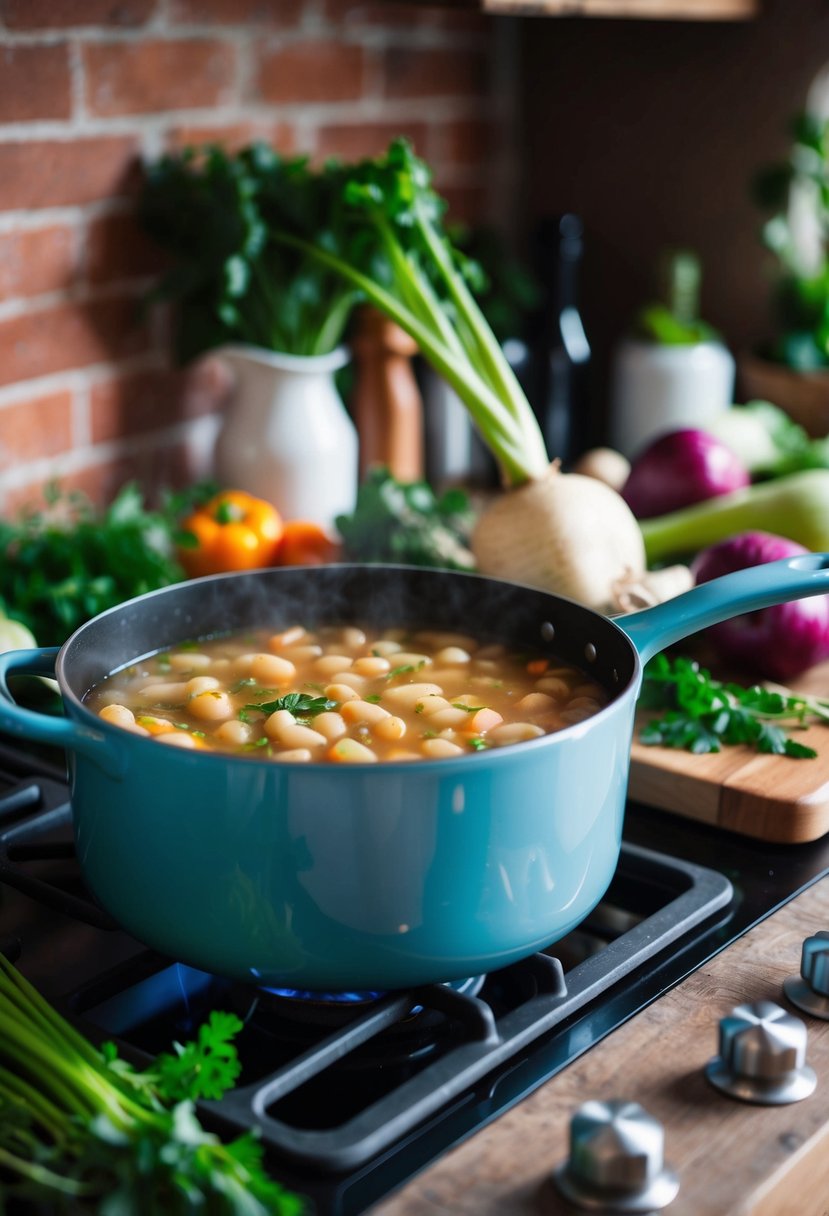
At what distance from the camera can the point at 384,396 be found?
5.45ft

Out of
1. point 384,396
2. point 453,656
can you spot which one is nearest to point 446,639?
point 453,656

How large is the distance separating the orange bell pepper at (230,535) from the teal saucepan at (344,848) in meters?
0.63

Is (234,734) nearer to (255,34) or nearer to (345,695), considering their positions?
(345,695)

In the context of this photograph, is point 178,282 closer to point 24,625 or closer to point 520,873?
point 24,625

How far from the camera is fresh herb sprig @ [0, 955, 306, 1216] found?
58cm

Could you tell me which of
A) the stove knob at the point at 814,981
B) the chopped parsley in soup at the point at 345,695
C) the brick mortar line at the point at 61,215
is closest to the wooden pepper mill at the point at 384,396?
the brick mortar line at the point at 61,215

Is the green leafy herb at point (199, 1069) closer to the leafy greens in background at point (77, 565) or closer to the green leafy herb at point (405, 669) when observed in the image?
the green leafy herb at point (405, 669)

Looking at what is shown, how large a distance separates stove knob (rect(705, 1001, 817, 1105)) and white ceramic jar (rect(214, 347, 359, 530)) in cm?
92

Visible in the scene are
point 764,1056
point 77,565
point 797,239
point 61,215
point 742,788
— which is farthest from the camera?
point 797,239

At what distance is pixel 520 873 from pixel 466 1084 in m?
0.11

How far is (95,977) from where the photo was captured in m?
0.79

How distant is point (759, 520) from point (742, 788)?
0.54m

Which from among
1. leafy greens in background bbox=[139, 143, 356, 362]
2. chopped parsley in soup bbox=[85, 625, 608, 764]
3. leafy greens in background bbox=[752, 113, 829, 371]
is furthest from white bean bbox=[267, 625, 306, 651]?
leafy greens in background bbox=[752, 113, 829, 371]

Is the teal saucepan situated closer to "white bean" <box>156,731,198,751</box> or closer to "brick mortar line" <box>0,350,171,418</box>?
"white bean" <box>156,731,198,751</box>
